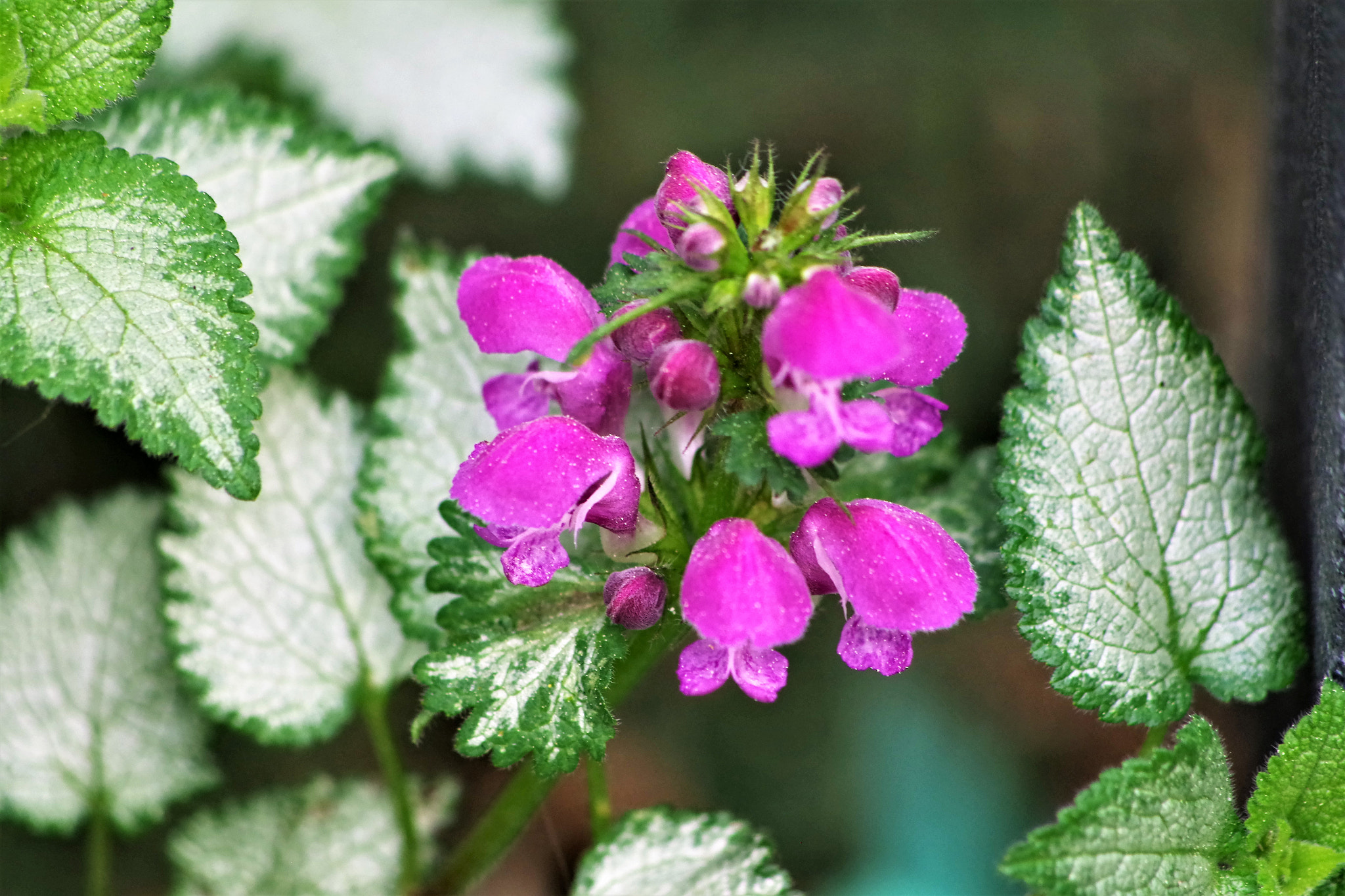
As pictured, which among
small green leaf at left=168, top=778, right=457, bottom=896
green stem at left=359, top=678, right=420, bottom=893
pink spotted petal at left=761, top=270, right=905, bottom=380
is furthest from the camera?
small green leaf at left=168, top=778, right=457, bottom=896

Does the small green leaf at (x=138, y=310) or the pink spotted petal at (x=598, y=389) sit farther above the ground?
the small green leaf at (x=138, y=310)

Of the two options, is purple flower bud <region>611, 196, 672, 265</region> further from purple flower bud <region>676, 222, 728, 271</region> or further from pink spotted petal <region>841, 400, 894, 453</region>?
pink spotted petal <region>841, 400, 894, 453</region>

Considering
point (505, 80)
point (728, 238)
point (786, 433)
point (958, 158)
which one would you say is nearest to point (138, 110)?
point (505, 80)

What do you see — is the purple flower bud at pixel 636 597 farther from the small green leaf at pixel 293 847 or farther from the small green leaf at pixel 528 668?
the small green leaf at pixel 293 847

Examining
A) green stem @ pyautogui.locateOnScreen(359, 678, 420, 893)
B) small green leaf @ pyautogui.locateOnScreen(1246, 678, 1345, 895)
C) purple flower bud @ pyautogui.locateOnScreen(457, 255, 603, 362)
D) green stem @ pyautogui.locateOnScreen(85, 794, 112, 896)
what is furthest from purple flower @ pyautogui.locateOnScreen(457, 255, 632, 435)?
green stem @ pyautogui.locateOnScreen(85, 794, 112, 896)

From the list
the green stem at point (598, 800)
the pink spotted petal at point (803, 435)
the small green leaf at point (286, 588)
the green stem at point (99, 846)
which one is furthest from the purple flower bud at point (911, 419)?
the green stem at point (99, 846)

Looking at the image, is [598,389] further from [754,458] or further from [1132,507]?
[1132,507]
